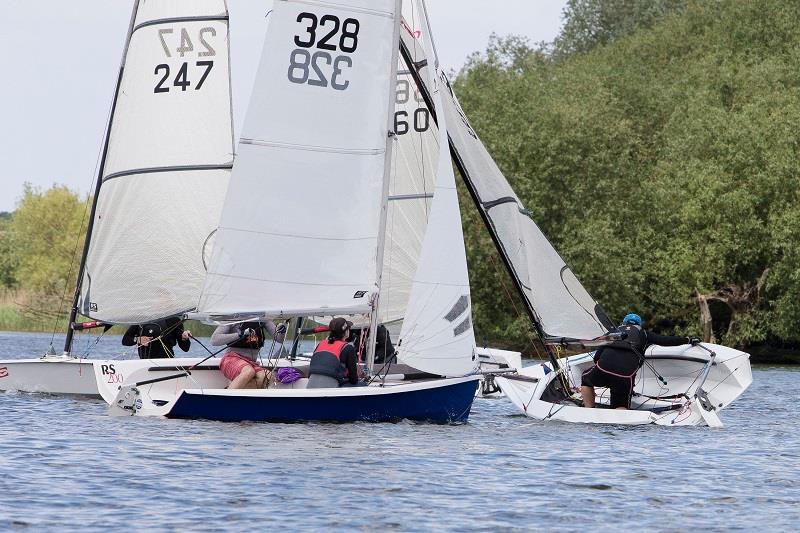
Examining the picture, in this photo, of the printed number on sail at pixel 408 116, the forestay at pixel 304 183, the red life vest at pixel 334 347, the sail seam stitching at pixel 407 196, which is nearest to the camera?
the red life vest at pixel 334 347

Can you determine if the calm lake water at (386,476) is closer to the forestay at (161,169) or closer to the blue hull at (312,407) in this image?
the blue hull at (312,407)

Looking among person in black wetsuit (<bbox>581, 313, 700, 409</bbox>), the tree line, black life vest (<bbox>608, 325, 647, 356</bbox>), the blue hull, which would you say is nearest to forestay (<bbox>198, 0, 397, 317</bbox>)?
the blue hull

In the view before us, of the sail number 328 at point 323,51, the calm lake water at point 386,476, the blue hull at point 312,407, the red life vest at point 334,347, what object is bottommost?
the calm lake water at point 386,476

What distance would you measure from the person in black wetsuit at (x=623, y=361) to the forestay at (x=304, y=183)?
3541 mm

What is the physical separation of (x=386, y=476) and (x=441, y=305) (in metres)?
4.13

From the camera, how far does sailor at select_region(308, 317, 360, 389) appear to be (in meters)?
17.8

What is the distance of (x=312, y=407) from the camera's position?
1733 centimetres

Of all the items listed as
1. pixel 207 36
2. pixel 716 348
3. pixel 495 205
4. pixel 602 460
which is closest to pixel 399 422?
pixel 602 460

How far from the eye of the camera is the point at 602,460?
16062 mm

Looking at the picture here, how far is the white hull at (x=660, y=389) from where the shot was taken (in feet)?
65.5

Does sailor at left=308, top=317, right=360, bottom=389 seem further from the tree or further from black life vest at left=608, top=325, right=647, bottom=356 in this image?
the tree

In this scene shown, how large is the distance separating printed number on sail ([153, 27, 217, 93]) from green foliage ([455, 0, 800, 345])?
21645 mm

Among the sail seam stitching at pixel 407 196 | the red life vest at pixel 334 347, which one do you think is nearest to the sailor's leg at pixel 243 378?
the red life vest at pixel 334 347

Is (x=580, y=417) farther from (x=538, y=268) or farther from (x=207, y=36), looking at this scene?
(x=207, y=36)
